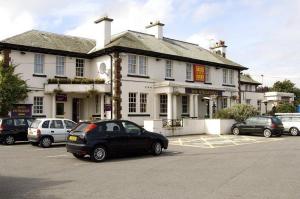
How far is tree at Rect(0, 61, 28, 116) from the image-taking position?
24547 mm

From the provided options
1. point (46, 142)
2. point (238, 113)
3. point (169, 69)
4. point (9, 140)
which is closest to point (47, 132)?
point (46, 142)

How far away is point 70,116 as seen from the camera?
28906mm

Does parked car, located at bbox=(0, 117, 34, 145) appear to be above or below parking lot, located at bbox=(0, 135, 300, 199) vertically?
above

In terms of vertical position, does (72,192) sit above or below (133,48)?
below

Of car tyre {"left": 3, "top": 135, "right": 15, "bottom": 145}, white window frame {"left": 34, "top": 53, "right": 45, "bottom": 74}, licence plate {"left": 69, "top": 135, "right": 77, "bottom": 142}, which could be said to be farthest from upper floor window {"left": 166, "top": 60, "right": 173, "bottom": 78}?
licence plate {"left": 69, "top": 135, "right": 77, "bottom": 142}

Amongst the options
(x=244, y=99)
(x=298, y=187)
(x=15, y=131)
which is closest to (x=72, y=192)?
(x=298, y=187)

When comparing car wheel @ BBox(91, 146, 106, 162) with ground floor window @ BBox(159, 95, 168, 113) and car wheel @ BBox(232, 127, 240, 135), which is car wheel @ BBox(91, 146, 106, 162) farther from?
ground floor window @ BBox(159, 95, 168, 113)

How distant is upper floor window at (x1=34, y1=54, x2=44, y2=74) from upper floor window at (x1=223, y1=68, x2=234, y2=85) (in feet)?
61.3

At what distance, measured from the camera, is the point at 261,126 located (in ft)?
84.8

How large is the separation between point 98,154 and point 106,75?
639 inches

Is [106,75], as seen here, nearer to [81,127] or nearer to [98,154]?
[81,127]

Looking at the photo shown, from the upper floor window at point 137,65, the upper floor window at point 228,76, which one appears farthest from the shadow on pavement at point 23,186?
the upper floor window at point 228,76

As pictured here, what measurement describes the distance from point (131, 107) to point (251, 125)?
9.36m

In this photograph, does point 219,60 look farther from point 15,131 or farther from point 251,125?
point 15,131
